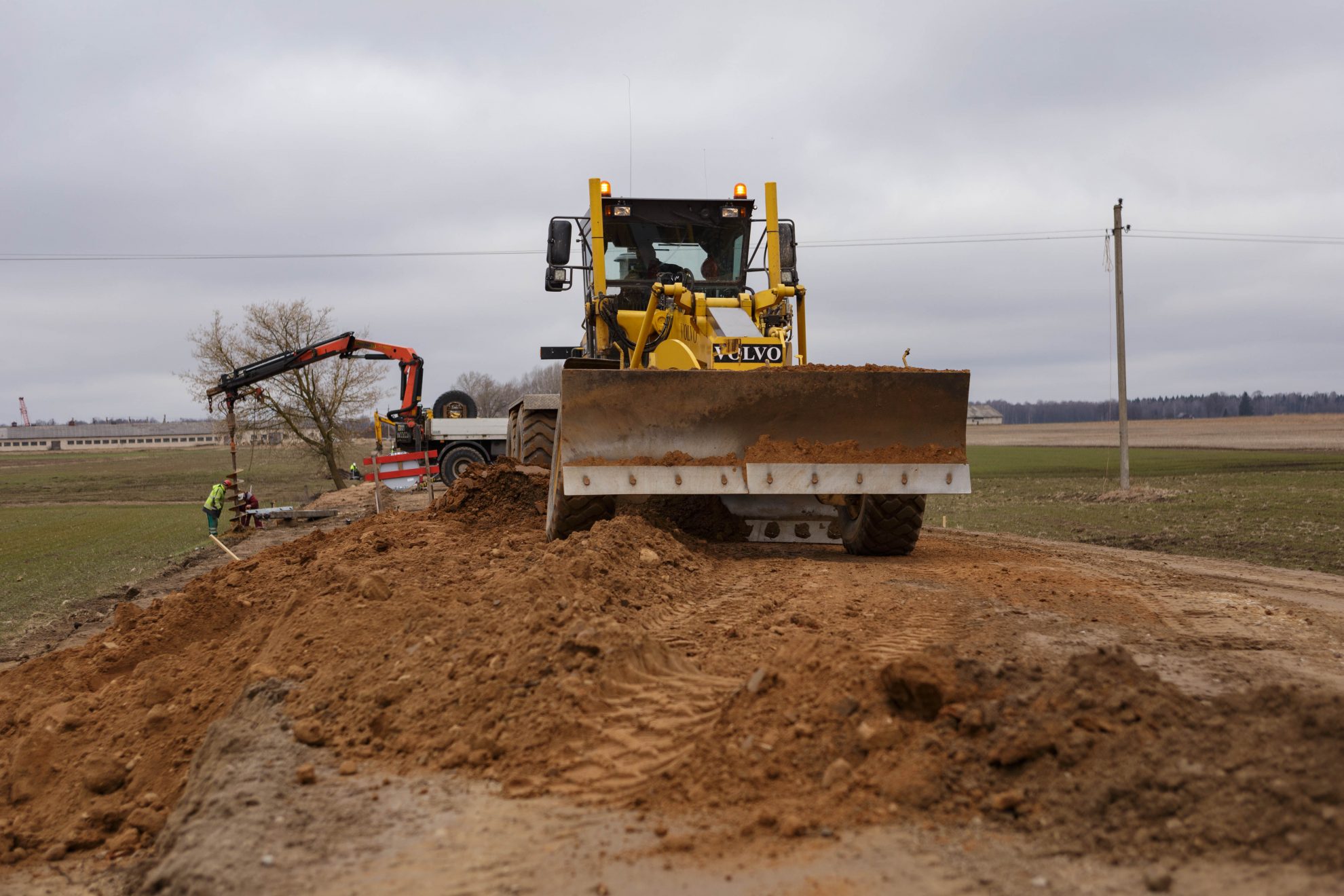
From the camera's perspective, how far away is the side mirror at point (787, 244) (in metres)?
10.3

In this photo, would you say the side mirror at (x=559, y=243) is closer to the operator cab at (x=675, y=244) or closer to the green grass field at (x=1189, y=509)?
the operator cab at (x=675, y=244)

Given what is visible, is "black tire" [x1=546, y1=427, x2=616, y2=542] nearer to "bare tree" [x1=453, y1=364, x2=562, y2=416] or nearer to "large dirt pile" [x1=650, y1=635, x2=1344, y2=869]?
"large dirt pile" [x1=650, y1=635, x2=1344, y2=869]

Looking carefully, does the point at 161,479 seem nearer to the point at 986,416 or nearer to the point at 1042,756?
the point at 1042,756

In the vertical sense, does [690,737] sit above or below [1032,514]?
above

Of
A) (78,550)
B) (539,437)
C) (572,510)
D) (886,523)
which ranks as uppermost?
(539,437)

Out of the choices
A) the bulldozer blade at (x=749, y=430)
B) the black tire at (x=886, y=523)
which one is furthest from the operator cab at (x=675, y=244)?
the black tire at (x=886, y=523)

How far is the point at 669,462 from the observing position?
7793 millimetres

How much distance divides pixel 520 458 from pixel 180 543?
36.1 feet

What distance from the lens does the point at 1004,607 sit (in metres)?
5.98

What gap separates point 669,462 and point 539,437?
7.26ft

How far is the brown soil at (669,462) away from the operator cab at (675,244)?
275 centimetres

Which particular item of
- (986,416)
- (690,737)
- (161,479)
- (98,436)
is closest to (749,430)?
(690,737)

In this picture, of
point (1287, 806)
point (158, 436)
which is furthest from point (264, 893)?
point (158, 436)

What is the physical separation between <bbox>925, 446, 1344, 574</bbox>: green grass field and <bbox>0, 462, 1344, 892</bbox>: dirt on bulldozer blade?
20.5ft
